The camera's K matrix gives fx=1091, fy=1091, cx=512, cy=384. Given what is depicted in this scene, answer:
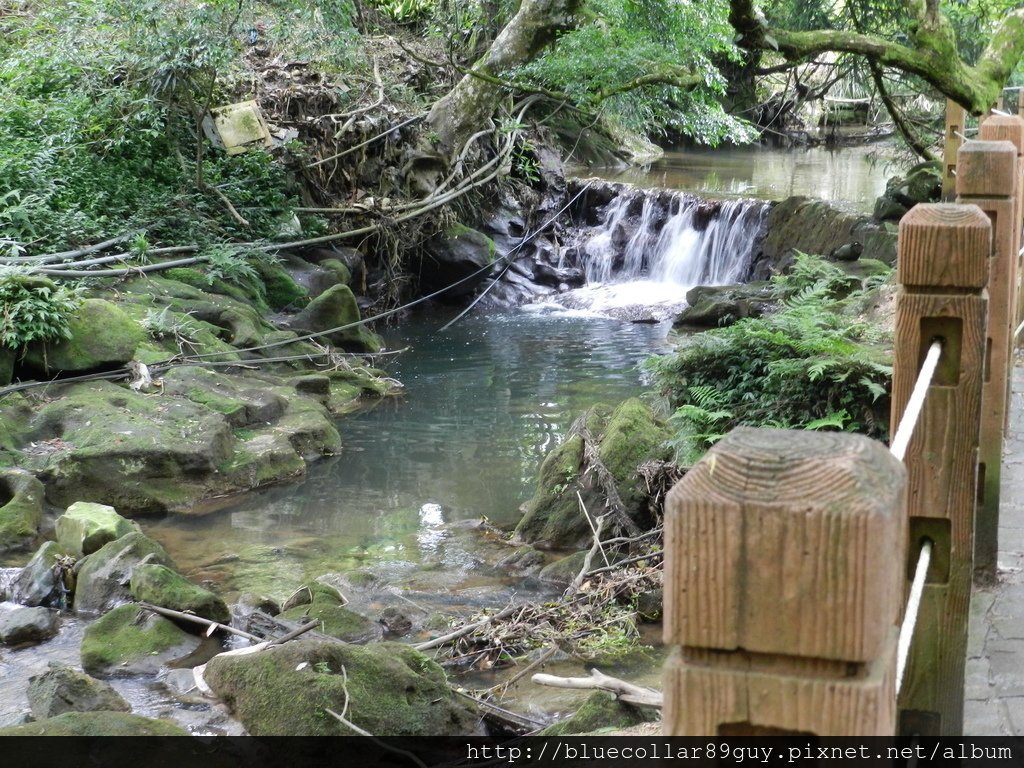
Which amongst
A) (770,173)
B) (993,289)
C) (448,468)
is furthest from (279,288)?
(770,173)

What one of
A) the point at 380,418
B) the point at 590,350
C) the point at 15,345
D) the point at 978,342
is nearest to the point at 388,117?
the point at 590,350

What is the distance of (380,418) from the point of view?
37.7 ft

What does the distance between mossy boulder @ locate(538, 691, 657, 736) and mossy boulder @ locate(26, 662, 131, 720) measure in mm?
1980

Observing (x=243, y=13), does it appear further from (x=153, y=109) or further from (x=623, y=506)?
(x=623, y=506)

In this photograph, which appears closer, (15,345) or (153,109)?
(15,345)

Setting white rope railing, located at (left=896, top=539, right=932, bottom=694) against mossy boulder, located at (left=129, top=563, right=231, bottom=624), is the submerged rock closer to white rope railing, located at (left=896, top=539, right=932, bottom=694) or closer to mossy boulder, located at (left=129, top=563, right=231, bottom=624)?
mossy boulder, located at (left=129, top=563, right=231, bottom=624)

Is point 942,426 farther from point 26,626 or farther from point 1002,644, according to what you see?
point 26,626

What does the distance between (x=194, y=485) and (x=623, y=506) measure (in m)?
3.80

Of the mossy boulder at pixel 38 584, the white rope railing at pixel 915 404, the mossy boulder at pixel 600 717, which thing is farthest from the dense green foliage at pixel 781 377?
the mossy boulder at pixel 38 584

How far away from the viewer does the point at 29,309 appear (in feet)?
31.0

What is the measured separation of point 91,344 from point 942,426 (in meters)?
8.82

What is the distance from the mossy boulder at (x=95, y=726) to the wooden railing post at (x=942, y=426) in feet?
9.99

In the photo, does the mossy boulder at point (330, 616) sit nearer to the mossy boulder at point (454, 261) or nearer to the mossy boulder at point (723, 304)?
the mossy boulder at point (723, 304)

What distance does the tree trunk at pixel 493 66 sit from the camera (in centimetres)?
1398
